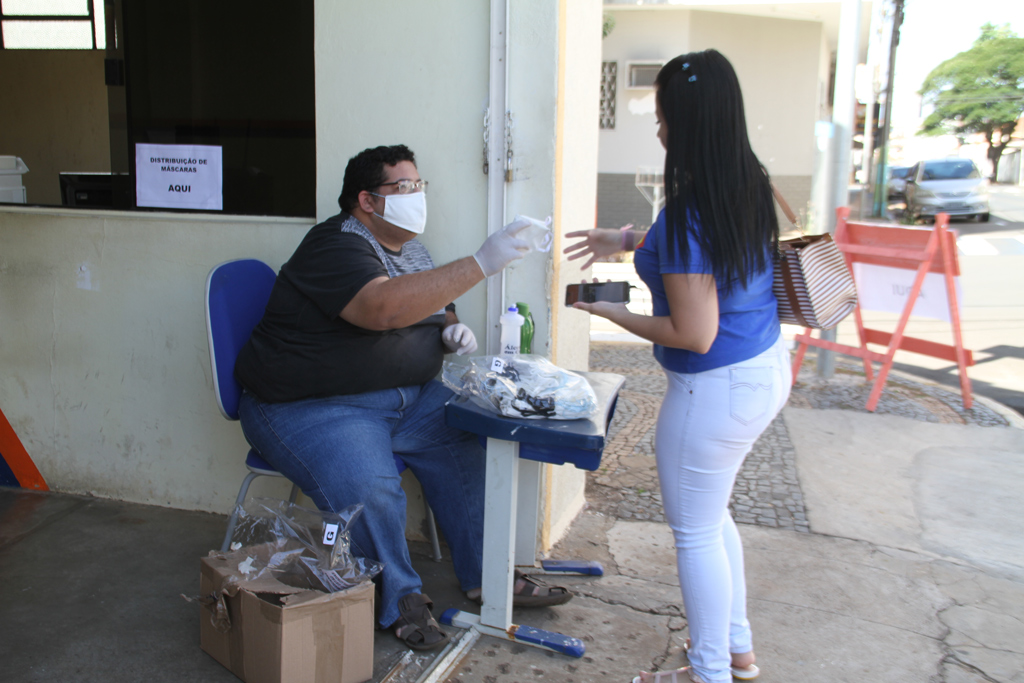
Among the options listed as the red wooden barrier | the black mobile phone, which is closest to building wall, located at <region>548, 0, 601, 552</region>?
the black mobile phone

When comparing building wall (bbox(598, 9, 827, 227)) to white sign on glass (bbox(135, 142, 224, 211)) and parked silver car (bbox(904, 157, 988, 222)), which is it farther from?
white sign on glass (bbox(135, 142, 224, 211))

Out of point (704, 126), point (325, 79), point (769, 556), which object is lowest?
point (769, 556)

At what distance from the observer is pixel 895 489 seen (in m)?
3.56

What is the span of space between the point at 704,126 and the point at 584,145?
51.4 inches

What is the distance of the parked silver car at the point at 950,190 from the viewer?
17281 millimetres

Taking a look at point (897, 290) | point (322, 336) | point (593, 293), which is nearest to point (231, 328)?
point (322, 336)

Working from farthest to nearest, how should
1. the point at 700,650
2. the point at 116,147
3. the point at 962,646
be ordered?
the point at 116,147
the point at 962,646
the point at 700,650

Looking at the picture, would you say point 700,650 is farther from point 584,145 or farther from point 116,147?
point 116,147

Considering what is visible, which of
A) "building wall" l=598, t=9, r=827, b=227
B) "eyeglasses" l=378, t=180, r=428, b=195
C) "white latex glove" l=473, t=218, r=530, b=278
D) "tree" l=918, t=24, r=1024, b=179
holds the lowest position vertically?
"white latex glove" l=473, t=218, r=530, b=278

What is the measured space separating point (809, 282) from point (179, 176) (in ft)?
7.93

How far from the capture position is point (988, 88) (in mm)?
27781

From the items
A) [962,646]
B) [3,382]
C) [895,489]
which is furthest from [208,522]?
[895,489]

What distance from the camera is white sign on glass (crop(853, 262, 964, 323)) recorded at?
4691mm

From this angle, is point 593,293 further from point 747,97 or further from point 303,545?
point 747,97
